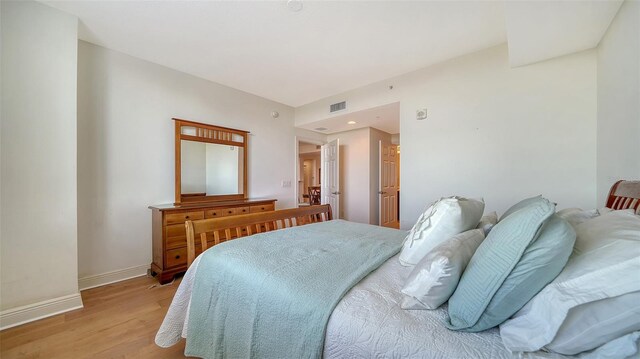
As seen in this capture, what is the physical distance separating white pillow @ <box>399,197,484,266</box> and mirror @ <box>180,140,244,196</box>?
296 cm

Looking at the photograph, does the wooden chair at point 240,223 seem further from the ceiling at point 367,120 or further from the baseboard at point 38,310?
the ceiling at point 367,120

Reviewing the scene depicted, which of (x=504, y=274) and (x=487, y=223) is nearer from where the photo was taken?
(x=504, y=274)

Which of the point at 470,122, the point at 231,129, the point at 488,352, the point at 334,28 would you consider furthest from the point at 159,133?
the point at 470,122

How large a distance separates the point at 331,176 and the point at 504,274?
4.28 m

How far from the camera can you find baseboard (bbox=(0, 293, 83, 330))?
179 cm

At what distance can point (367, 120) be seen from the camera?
4156 millimetres

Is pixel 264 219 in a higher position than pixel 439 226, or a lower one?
lower

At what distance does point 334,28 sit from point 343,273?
2.16 meters

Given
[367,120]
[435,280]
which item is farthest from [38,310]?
[367,120]

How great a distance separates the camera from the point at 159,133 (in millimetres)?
2910

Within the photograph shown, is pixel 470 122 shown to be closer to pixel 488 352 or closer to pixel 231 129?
pixel 488 352

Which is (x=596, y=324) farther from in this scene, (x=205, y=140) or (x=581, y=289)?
(x=205, y=140)

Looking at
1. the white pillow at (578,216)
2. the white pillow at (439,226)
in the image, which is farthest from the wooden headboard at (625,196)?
the white pillow at (439,226)

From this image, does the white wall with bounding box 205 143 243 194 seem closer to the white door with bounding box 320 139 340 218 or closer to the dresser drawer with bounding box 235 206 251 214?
the dresser drawer with bounding box 235 206 251 214
